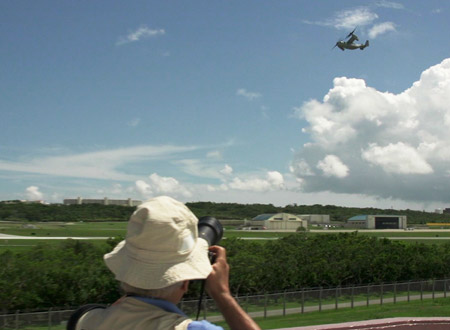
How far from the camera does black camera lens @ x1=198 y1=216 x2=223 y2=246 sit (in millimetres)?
2736

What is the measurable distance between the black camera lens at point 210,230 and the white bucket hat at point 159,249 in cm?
47

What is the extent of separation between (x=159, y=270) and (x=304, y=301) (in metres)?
26.8

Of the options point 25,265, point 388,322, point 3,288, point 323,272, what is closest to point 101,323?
point 388,322

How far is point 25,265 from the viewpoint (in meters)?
24.8

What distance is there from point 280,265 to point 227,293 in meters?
31.1

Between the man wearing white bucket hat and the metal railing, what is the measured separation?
57.5 feet

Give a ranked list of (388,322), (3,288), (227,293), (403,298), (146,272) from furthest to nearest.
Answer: (403,298), (3,288), (388,322), (227,293), (146,272)

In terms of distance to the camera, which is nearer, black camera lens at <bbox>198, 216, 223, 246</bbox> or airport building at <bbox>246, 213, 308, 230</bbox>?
black camera lens at <bbox>198, 216, 223, 246</bbox>

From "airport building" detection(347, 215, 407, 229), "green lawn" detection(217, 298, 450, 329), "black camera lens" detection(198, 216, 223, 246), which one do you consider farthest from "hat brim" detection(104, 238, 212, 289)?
"airport building" detection(347, 215, 407, 229)

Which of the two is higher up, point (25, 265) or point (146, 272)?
point (146, 272)

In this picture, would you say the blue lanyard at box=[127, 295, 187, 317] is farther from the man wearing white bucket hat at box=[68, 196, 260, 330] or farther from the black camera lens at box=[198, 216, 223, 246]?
the black camera lens at box=[198, 216, 223, 246]

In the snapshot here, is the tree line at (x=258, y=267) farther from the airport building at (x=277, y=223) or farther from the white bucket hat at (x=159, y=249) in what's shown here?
the airport building at (x=277, y=223)

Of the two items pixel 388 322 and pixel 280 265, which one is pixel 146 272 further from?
pixel 280 265

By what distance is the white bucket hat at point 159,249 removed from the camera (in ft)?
7.12
